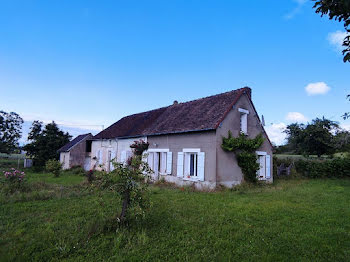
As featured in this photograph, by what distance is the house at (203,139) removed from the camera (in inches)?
395

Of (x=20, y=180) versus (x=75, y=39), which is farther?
(x=75, y=39)

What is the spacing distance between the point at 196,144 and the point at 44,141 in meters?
22.6

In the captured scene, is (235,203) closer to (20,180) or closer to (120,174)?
(120,174)

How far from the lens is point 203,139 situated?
10414 mm

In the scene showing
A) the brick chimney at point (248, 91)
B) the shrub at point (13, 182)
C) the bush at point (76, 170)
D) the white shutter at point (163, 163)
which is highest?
the brick chimney at point (248, 91)

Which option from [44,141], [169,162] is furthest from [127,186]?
[44,141]

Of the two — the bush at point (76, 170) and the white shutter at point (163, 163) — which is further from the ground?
the white shutter at point (163, 163)

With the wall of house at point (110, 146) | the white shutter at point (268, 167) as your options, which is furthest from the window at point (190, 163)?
the white shutter at point (268, 167)

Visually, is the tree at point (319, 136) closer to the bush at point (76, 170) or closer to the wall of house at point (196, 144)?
the wall of house at point (196, 144)

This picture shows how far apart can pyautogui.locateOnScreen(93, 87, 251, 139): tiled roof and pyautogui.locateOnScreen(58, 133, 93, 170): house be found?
6.60 meters

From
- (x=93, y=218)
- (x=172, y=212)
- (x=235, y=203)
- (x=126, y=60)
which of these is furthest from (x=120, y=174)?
(x=126, y=60)

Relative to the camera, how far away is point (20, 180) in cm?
845

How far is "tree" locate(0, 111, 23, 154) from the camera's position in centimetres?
2556

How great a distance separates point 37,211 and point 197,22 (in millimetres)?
11019
